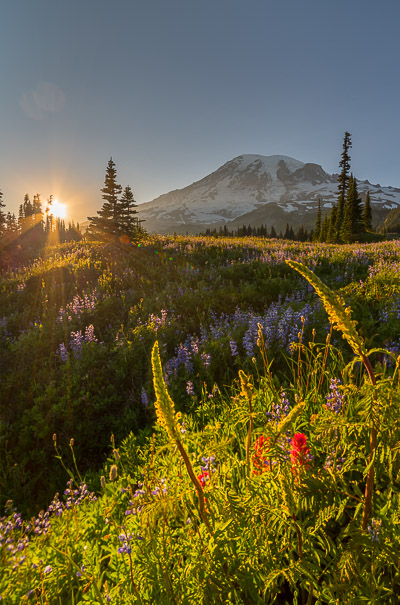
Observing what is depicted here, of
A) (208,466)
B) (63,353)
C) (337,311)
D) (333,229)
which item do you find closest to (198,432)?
(208,466)

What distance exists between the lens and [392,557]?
1326 millimetres

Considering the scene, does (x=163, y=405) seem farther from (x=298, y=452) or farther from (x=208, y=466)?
(x=208, y=466)

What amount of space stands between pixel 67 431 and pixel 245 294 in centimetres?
520

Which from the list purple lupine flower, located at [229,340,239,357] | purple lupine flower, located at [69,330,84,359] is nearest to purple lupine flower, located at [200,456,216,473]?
purple lupine flower, located at [229,340,239,357]

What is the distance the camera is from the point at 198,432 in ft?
5.42

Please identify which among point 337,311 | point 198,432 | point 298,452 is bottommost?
point 298,452

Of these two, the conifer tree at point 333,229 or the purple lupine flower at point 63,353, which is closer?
the purple lupine flower at point 63,353

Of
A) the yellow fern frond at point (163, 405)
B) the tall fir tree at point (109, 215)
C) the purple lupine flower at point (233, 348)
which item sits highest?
the tall fir tree at point (109, 215)

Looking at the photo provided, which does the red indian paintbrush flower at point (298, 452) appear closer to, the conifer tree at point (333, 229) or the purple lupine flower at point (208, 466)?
the purple lupine flower at point (208, 466)

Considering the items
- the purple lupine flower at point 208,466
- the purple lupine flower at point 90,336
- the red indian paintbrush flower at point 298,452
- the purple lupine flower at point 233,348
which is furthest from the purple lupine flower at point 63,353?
the red indian paintbrush flower at point 298,452

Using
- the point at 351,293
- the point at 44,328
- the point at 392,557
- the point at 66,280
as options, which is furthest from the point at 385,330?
the point at 66,280

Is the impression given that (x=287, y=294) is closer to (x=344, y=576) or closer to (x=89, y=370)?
(x=89, y=370)

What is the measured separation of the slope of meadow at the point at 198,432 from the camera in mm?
1403

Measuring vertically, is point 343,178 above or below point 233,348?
above
